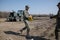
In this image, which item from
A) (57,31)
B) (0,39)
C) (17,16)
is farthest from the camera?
(17,16)

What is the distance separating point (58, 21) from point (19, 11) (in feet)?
77.1

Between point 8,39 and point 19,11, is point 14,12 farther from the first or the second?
point 8,39

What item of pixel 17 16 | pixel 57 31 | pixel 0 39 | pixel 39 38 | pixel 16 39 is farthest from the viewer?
pixel 17 16

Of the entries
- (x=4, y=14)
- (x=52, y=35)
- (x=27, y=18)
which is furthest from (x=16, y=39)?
(x=4, y=14)

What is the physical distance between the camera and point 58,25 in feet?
29.3

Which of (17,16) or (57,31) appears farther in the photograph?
(17,16)

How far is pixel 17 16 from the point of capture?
30.8 metres

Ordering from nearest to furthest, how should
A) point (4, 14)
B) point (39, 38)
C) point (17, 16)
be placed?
point (39, 38), point (17, 16), point (4, 14)

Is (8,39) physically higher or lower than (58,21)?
lower

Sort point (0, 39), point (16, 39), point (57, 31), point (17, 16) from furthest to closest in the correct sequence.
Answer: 1. point (17, 16)
2. point (16, 39)
3. point (0, 39)
4. point (57, 31)

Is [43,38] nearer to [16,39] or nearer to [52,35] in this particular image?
[52,35]

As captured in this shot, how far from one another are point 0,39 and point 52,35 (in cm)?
362

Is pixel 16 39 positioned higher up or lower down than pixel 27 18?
lower down

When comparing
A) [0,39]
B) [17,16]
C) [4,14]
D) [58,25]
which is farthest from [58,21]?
[4,14]
